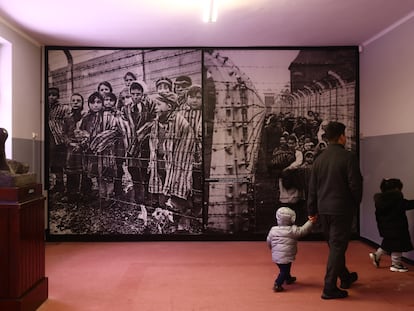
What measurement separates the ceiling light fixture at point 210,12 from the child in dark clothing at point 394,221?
8.97 ft

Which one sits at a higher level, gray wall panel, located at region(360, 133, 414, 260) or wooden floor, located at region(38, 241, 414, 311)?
gray wall panel, located at region(360, 133, 414, 260)

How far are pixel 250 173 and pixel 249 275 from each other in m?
2.14

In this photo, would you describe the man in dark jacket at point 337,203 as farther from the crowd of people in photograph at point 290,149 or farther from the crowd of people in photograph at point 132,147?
the crowd of people in photograph at point 132,147

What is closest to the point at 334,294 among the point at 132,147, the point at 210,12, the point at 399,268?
the point at 399,268

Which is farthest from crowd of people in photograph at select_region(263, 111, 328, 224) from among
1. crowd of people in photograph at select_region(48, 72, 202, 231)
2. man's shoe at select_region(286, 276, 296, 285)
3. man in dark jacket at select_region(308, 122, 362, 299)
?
man in dark jacket at select_region(308, 122, 362, 299)

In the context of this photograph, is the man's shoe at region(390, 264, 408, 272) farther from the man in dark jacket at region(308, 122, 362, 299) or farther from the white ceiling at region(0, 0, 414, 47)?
the white ceiling at region(0, 0, 414, 47)

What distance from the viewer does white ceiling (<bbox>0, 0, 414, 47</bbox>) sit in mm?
4805

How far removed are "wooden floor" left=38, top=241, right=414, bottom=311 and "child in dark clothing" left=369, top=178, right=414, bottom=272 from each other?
0.23 metres

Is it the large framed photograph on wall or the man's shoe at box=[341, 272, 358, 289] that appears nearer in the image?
the man's shoe at box=[341, 272, 358, 289]

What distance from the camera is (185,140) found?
21.9 ft

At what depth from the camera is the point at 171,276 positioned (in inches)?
188

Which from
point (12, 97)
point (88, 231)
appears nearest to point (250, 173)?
point (88, 231)

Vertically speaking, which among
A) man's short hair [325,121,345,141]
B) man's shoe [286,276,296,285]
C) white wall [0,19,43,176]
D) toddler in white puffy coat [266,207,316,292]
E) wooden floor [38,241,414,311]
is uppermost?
white wall [0,19,43,176]

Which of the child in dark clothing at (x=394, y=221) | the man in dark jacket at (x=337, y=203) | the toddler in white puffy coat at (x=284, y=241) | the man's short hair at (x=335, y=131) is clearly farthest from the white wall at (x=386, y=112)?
the toddler in white puffy coat at (x=284, y=241)
